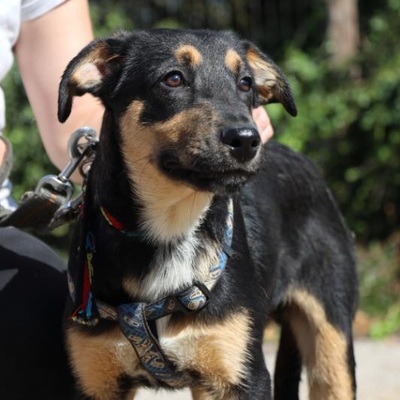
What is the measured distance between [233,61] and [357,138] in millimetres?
4965

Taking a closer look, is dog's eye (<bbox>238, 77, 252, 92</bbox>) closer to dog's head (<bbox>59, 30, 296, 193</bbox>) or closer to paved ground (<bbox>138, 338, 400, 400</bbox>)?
dog's head (<bbox>59, 30, 296, 193</bbox>)

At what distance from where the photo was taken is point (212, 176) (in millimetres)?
3658

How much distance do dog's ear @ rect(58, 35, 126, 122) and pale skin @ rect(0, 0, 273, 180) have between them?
0.42 m

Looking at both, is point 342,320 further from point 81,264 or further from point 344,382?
point 81,264

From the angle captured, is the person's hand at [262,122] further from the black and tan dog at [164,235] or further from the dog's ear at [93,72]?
the dog's ear at [93,72]

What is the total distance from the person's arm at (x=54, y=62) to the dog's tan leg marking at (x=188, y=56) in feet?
2.29

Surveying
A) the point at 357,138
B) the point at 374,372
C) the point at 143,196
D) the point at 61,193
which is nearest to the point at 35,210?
the point at 61,193

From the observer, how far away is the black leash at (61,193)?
419 cm

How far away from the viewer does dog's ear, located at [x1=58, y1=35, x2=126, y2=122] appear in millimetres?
3838

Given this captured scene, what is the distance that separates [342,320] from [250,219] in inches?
31.3

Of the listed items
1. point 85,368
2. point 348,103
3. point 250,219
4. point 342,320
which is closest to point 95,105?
point 250,219

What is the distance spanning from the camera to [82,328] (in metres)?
3.94

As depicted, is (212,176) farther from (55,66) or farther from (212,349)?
(55,66)

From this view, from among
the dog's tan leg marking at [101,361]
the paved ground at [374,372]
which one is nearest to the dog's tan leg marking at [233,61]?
the dog's tan leg marking at [101,361]
